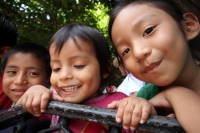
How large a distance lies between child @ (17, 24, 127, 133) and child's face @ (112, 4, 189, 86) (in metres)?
0.31

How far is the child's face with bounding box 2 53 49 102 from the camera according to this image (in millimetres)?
1981

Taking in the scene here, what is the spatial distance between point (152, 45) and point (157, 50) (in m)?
0.03

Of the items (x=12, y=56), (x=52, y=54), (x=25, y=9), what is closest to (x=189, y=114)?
(x=52, y=54)

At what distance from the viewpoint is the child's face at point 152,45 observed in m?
1.17

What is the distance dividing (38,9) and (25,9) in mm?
319

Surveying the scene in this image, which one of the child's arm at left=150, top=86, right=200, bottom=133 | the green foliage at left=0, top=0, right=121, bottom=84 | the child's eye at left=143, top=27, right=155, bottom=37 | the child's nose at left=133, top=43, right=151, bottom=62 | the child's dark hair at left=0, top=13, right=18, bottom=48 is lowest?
the child's arm at left=150, top=86, right=200, bottom=133

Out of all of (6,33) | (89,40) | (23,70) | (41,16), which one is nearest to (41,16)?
(41,16)

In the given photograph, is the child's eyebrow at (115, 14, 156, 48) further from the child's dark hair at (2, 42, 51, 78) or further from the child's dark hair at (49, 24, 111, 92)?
the child's dark hair at (2, 42, 51, 78)

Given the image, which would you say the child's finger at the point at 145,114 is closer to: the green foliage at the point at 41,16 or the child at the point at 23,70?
the child at the point at 23,70

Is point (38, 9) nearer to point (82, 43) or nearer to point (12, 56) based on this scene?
point (12, 56)

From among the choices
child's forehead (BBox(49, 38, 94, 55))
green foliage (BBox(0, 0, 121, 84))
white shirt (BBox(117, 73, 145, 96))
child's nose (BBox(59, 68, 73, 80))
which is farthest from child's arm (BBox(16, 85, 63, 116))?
green foliage (BBox(0, 0, 121, 84))

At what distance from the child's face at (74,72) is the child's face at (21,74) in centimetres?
54

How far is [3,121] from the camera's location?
4.00 ft

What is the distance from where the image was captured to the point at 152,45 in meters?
1.17
